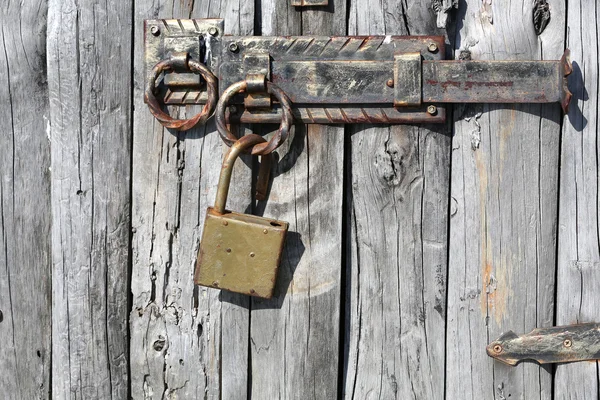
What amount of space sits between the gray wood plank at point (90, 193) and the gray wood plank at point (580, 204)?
0.92 meters

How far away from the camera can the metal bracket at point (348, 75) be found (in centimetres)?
128

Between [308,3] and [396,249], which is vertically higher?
[308,3]

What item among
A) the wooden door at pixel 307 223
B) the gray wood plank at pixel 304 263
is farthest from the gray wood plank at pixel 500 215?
the gray wood plank at pixel 304 263

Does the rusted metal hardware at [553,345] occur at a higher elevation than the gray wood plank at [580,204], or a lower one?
lower

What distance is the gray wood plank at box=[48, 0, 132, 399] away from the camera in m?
1.37

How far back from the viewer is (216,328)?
1.41 m

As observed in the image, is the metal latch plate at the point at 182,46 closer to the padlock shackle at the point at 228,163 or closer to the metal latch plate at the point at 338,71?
the metal latch plate at the point at 338,71

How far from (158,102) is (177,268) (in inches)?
14.1

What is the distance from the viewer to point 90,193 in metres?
1.40

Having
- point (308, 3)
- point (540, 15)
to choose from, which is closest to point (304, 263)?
point (308, 3)

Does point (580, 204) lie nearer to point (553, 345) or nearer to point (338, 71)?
point (553, 345)

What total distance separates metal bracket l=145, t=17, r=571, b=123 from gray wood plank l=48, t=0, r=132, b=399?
0.37 ft

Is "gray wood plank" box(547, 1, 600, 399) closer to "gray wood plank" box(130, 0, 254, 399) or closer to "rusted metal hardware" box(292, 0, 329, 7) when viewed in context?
"rusted metal hardware" box(292, 0, 329, 7)

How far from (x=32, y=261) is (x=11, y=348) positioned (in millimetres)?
203
